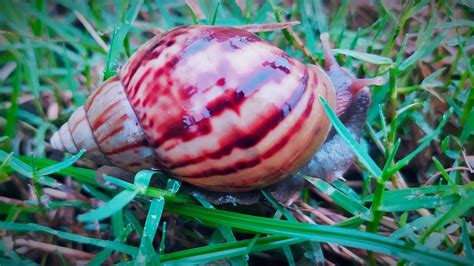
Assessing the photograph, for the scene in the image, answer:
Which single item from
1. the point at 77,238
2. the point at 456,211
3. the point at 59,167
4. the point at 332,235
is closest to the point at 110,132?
the point at 59,167

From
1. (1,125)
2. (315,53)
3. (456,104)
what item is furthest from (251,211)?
(1,125)

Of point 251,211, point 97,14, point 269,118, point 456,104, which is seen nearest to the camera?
point 269,118

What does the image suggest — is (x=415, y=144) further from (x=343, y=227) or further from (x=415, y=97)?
(x=343, y=227)

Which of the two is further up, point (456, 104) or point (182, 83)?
point (182, 83)

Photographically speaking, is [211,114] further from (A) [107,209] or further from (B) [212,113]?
(A) [107,209]

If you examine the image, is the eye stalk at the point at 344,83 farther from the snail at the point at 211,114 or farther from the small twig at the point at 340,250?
the small twig at the point at 340,250

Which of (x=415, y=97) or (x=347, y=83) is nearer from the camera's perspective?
(x=347, y=83)

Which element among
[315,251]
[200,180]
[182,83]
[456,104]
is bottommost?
[315,251]
